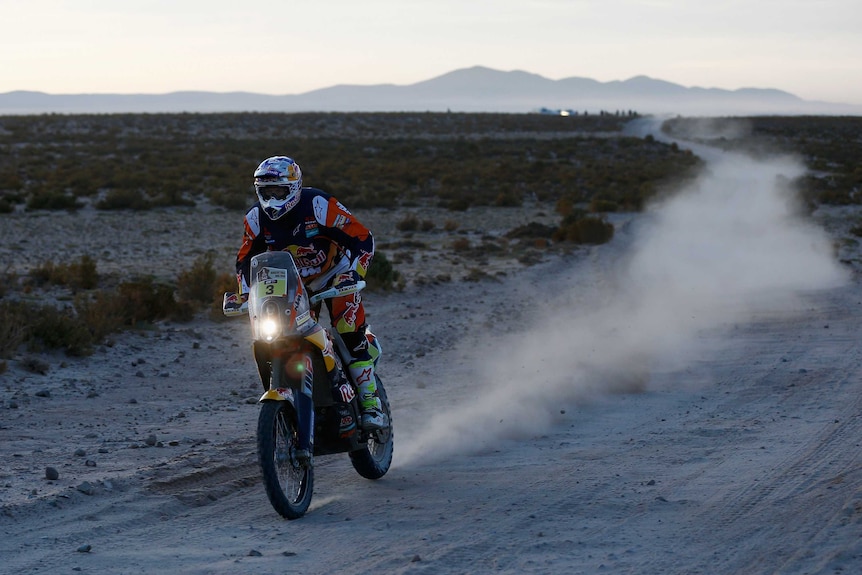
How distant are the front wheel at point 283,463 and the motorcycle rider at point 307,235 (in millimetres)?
682

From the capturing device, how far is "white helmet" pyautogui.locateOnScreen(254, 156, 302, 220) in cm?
607

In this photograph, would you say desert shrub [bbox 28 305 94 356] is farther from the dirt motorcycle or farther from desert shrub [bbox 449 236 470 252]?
desert shrub [bbox 449 236 470 252]

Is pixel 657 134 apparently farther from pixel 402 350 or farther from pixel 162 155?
pixel 402 350

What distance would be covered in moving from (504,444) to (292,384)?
8.02 ft

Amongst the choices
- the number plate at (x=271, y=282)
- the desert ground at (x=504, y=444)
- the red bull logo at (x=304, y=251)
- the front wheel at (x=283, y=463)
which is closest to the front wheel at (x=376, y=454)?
the desert ground at (x=504, y=444)

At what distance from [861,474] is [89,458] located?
5.17 meters

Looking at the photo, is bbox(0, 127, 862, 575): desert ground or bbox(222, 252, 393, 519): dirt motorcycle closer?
bbox(0, 127, 862, 575): desert ground

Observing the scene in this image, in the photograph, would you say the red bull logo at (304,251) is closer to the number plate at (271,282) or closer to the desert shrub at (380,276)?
the number plate at (271,282)

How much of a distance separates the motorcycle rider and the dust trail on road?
1.76 m

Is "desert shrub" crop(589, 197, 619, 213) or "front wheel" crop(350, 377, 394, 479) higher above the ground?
"desert shrub" crop(589, 197, 619, 213)

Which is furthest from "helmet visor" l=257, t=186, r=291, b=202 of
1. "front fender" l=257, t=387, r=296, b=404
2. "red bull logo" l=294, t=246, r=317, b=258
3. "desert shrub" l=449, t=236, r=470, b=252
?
"desert shrub" l=449, t=236, r=470, b=252

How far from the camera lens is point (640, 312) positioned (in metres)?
14.4

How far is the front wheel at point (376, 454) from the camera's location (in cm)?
676

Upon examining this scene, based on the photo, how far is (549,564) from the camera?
16.6 ft
